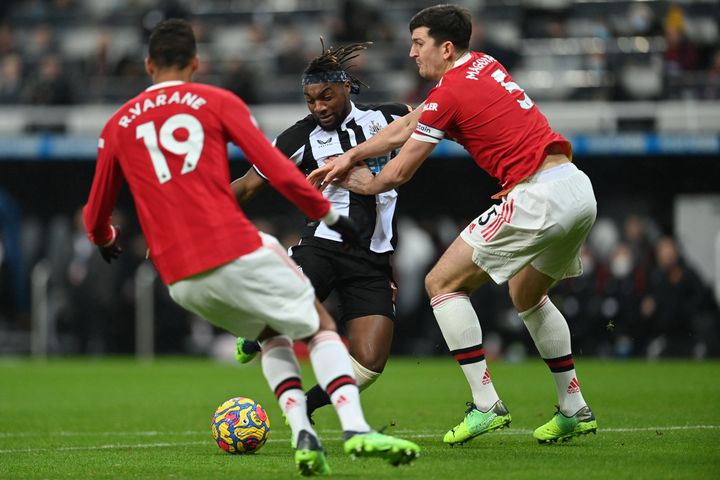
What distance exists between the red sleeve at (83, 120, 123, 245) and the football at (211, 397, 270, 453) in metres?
1.66

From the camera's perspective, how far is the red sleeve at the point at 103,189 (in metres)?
6.08

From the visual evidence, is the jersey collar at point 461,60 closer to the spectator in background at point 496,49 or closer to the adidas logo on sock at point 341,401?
the adidas logo on sock at point 341,401

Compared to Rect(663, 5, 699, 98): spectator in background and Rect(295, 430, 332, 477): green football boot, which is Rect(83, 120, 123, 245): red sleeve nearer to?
Result: Rect(295, 430, 332, 477): green football boot

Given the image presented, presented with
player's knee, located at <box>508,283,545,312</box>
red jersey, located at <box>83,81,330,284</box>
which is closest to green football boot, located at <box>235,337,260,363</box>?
player's knee, located at <box>508,283,545,312</box>

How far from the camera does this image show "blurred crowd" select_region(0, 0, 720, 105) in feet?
67.3

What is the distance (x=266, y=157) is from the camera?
5.91 metres

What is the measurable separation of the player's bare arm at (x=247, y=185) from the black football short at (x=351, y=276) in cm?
62

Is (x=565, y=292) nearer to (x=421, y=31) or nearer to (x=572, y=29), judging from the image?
(x=572, y=29)

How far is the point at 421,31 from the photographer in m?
7.55

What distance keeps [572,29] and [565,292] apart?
597 cm

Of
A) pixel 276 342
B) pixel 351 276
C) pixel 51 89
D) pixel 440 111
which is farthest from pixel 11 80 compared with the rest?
pixel 276 342

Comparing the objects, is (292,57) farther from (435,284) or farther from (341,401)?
(341,401)

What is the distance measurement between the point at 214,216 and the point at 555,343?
2.85m

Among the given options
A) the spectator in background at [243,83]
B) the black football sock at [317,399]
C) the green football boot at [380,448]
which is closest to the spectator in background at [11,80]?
the spectator in background at [243,83]
